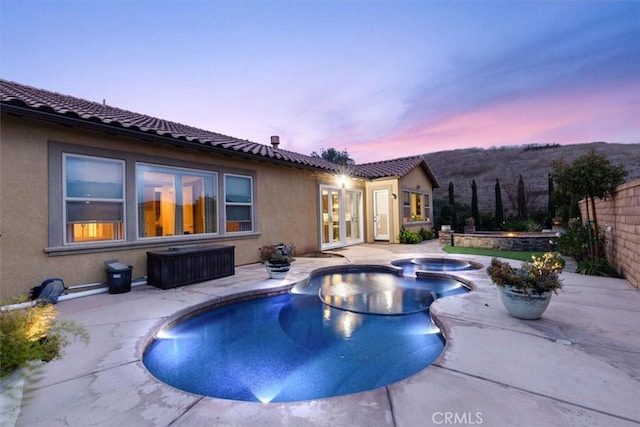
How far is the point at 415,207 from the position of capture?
56.9ft

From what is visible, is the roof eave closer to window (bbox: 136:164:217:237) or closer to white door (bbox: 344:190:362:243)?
window (bbox: 136:164:217:237)

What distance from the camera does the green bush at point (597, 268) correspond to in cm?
687

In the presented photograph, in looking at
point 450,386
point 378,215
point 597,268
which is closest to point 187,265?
point 450,386

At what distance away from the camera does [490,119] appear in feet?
57.2

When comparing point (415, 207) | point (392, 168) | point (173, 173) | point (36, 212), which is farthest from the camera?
point (415, 207)

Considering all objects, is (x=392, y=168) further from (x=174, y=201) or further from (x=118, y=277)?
(x=118, y=277)

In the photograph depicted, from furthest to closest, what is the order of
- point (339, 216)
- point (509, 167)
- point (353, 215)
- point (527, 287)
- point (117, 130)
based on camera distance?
point (509, 167) → point (353, 215) → point (339, 216) → point (117, 130) → point (527, 287)

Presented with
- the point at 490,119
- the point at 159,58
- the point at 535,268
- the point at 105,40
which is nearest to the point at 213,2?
the point at 159,58

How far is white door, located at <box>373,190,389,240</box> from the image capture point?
1522 cm

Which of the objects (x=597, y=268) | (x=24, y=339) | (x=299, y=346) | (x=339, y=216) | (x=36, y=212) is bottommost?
(x=299, y=346)

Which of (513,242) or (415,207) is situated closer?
(513,242)

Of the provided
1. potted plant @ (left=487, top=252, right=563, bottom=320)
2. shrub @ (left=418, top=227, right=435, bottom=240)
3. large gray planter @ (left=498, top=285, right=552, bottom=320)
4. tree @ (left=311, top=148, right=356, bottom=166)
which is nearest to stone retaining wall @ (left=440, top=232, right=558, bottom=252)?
shrub @ (left=418, top=227, right=435, bottom=240)

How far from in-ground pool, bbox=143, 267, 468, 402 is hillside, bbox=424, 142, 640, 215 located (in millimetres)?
24506

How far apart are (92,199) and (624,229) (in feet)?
38.0
